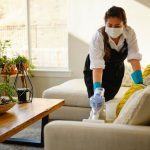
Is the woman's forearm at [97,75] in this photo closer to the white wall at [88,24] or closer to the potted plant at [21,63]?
the white wall at [88,24]

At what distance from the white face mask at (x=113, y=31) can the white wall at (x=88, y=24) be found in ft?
5.63

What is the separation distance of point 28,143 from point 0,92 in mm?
725

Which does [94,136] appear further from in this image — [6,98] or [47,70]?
[47,70]

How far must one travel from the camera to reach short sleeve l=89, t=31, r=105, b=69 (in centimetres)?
213

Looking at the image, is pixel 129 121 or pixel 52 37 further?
pixel 52 37

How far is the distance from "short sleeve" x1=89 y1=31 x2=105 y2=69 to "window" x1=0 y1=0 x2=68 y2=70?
2.12 metres

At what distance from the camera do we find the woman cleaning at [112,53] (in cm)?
214

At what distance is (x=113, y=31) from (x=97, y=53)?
21 cm

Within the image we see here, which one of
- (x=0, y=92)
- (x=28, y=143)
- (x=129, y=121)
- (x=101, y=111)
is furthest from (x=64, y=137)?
(x=28, y=143)

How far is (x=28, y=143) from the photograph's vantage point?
2.68 m

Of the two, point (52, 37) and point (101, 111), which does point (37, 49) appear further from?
point (101, 111)

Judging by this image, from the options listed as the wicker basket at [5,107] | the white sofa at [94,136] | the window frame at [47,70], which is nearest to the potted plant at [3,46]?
the window frame at [47,70]

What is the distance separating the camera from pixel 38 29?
4391 mm

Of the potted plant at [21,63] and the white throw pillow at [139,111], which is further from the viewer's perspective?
the potted plant at [21,63]
